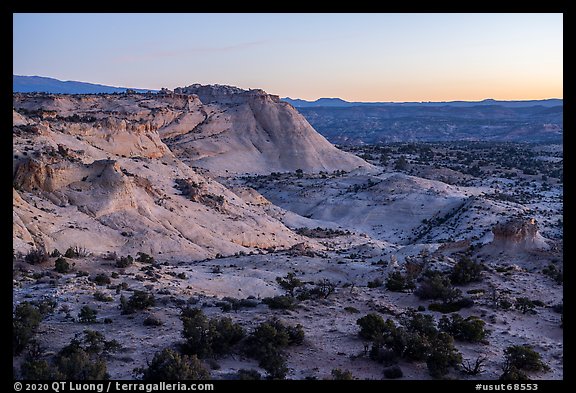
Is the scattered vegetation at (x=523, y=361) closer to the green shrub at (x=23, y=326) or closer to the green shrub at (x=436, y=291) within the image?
the green shrub at (x=436, y=291)

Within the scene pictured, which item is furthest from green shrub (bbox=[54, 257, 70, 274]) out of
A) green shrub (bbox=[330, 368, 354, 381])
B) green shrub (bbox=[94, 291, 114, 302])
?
green shrub (bbox=[330, 368, 354, 381])

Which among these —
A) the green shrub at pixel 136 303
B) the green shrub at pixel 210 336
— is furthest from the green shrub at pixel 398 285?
the green shrub at pixel 136 303

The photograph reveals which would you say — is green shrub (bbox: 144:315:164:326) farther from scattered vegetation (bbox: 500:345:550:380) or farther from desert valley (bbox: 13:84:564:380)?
scattered vegetation (bbox: 500:345:550:380)

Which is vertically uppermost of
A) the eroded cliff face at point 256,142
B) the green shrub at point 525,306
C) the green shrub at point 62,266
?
the eroded cliff face at point 256,142
